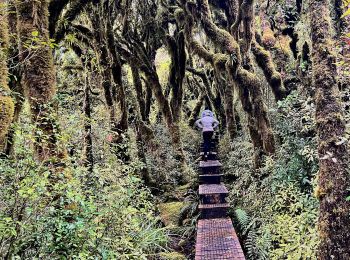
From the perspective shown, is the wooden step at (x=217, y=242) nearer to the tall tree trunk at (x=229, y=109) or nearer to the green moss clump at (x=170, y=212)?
the green moss clump at (x=170, y=212)

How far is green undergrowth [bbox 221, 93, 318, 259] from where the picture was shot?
4.82 m

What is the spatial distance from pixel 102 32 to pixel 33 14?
4.59 metres

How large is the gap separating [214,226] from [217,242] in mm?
967

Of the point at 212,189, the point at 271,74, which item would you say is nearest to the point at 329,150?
the point at 212,189

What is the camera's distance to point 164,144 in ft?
51.3

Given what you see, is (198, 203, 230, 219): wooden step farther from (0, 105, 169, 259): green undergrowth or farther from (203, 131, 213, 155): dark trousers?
(0, 105, 169, 259): green undergrowth

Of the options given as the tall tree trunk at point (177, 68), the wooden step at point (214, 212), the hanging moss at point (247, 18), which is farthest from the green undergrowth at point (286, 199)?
the tall tree trunk at point (177, 68)

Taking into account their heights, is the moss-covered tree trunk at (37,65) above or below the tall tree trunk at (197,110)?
below

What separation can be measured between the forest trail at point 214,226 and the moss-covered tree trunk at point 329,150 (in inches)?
58.8

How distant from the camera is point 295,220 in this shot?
16.8 feet

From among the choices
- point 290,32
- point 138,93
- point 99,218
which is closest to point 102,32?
point 138,93

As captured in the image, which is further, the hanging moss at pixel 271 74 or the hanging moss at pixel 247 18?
the hanging moss at pixel 271 74

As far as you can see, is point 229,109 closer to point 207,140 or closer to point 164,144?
point 207,140

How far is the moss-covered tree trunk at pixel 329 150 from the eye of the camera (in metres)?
3.65
